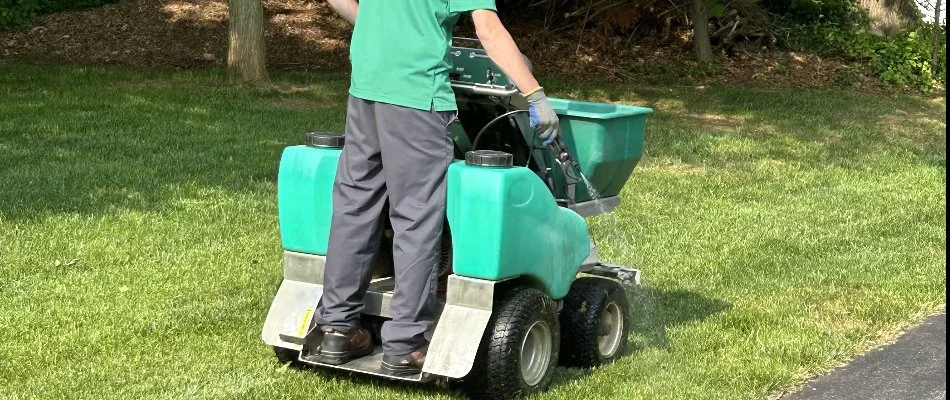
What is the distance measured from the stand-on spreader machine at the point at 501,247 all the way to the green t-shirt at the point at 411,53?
26 cm

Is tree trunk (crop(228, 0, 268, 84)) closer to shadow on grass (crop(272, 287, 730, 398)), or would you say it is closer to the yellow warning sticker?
shadow on grass (crop(272, 287, 730, 398))

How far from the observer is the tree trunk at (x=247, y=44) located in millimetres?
13195

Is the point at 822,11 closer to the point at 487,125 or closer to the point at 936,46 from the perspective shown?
the point at 936,46

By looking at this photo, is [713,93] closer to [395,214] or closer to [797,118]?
[797,118]

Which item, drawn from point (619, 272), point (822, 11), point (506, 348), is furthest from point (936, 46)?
point (506, 348)

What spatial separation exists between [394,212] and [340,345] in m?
0.53

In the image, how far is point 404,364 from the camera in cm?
443

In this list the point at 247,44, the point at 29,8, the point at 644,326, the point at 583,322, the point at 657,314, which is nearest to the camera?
the point at 583,322

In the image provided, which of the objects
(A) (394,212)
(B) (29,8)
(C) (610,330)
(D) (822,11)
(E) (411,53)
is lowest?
(B) (29,8)

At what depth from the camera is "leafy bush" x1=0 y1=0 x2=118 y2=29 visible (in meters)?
16.9

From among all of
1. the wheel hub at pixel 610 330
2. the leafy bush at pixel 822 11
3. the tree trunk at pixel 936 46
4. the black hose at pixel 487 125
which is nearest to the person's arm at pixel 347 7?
the black hose at pixel 487 125

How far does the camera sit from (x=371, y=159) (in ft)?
14.4

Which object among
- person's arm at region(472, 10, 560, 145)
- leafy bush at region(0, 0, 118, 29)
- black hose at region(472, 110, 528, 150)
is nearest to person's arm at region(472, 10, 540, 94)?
person's arm at region(472, 10, 560, 145)

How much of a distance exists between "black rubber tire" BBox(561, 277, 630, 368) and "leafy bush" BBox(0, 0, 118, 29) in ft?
44.6
